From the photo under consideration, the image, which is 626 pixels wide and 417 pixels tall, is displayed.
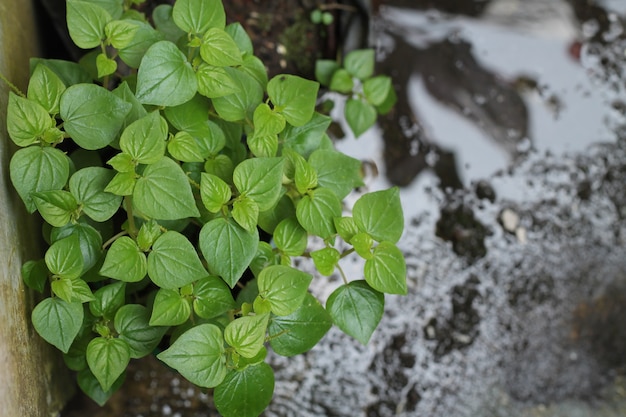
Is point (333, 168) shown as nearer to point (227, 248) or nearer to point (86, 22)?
point (227, 248)

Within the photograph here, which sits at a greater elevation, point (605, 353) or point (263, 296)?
point (263, 296)

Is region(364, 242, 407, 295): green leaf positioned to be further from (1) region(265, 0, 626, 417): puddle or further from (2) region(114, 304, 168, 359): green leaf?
(1) region(265, 0, 626, 417): puddle

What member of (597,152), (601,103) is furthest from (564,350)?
(601,103)

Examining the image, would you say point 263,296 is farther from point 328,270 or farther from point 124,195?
point 124,195

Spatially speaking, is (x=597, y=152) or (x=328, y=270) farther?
(x=597, y=152)

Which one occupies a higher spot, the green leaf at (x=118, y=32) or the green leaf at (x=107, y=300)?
the green leaf at (x=118, y=32)

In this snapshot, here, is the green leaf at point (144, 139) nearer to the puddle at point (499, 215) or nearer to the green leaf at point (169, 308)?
the green leaf at point (169, 308)

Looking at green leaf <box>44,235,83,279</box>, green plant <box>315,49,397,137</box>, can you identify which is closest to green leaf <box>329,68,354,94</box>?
green plant <box>315,49,397,137</box>

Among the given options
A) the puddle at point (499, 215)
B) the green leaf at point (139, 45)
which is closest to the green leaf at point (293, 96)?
the green leaf at point (139, 45)
